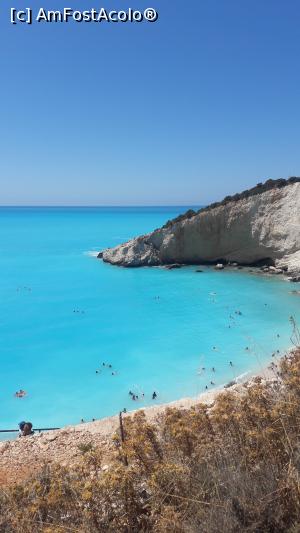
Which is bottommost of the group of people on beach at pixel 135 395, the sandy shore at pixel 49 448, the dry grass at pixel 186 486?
the group of people on beach at pixel 135 395

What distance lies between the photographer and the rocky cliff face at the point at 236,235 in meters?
42.6

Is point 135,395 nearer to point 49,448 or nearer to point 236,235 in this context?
point 49,448

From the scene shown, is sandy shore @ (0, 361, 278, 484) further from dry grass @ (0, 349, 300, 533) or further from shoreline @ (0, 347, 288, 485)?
dry grass @ (0, 349, 300, 533)

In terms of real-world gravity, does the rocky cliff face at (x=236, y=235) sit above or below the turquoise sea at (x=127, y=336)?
above

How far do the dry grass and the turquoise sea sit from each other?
13.3 m

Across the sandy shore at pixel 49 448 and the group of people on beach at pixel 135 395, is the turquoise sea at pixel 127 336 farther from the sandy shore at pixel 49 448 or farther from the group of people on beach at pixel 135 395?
the sandy shore at pixel 49 448

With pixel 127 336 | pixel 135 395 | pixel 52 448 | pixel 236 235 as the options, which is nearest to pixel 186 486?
pixel 52 448

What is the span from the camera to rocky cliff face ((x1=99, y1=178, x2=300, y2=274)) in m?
42.6

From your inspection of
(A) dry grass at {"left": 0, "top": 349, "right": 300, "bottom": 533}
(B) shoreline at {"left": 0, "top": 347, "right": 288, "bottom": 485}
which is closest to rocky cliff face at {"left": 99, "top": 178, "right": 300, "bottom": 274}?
(B) shoreline at {"left": 0, "top": 347, "right": 288, "bottom": 485}

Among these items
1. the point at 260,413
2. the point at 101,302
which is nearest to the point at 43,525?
the point at 260,413

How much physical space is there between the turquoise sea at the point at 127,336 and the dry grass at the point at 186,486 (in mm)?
13313

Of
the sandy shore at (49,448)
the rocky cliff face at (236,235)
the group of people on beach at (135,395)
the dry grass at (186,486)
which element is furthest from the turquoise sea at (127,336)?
the dry grass at (186,486)

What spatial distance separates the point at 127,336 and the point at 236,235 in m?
24.5

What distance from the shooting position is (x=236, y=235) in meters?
46.2
